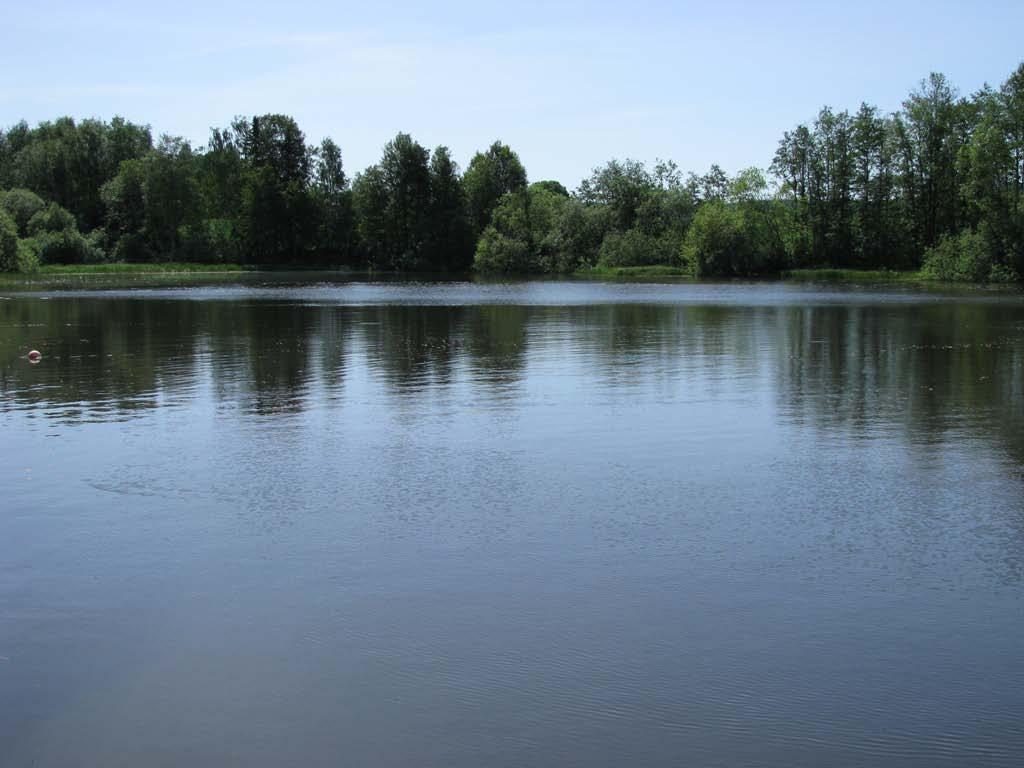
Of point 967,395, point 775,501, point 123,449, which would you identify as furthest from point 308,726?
point 967,395

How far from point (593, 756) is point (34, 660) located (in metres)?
4.51

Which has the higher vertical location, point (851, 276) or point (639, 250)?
point (639, 250)

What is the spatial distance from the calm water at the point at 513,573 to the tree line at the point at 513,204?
66.4 metres

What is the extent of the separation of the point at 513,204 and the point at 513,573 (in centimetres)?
11868

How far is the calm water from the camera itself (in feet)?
21.8

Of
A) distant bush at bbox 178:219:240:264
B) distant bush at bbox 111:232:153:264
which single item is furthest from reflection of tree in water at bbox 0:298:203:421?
distant bush at bbox 178:219:240:264

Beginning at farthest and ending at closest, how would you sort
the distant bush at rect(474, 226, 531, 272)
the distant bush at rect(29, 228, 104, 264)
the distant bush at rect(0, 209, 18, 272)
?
the distant bush at rect(474, 226, 531, 272), the distant bush at rect(29, 228, 104, 264), the distant bush at rect(0, 209, 18, 272)

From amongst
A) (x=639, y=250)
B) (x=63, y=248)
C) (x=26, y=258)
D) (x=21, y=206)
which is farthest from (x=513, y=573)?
(x=21, y=206)

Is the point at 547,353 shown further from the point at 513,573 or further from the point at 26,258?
the point at 26,258

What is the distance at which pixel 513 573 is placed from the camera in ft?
31.1

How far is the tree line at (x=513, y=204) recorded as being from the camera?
8731cm

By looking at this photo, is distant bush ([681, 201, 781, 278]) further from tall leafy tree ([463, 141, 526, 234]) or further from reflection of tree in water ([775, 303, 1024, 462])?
reflection of tree in water ([775, 303, 1024, 462])

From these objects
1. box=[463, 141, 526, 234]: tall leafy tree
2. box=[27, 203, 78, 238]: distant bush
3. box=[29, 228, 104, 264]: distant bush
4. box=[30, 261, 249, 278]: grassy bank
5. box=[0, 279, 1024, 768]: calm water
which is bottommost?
box=[0, 279, 1024, 768]: calm water

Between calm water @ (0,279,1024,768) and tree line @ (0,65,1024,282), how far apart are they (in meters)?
66.4
